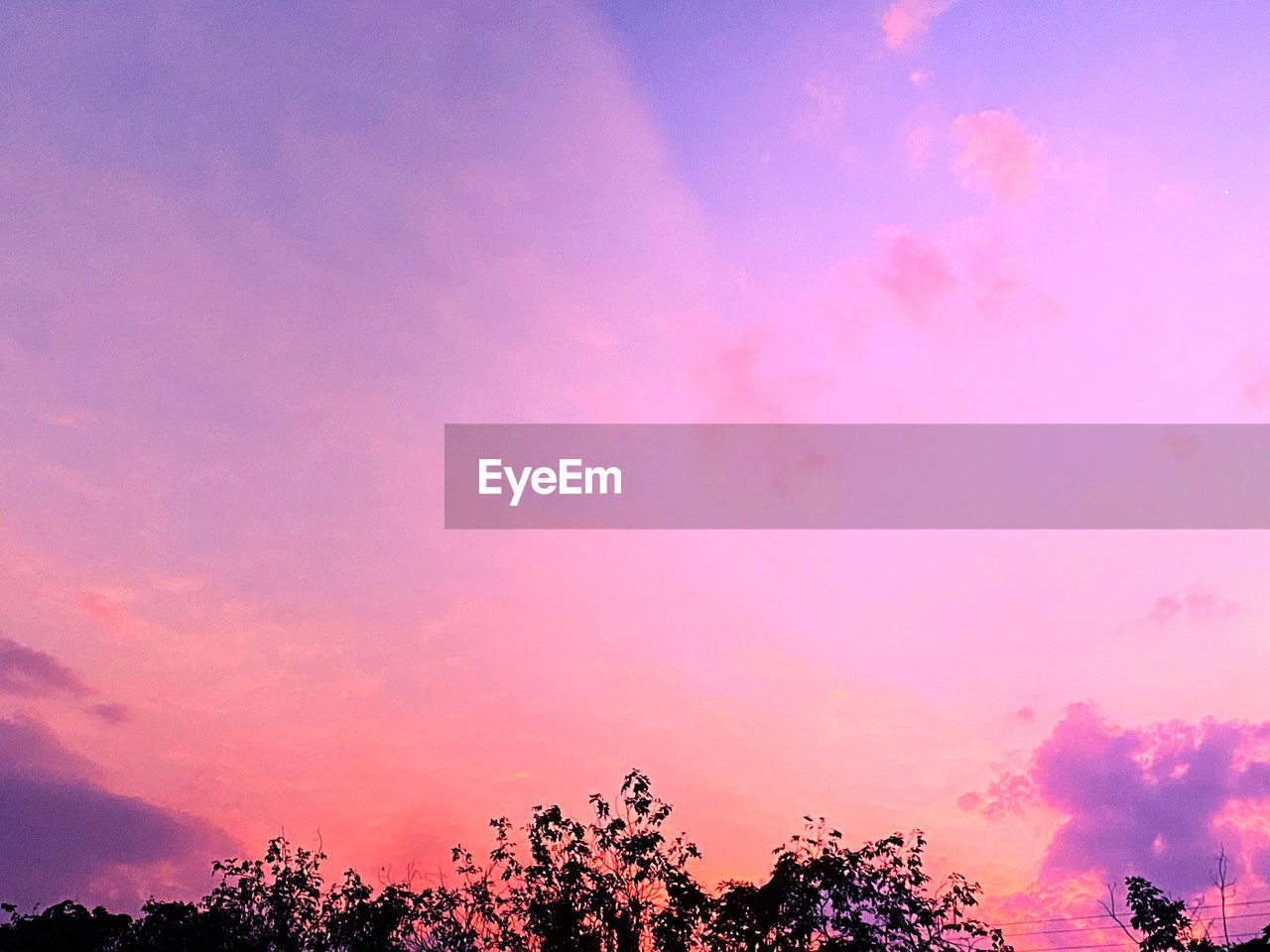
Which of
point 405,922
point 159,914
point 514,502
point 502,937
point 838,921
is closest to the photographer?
point 514,502

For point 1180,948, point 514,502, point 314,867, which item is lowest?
point 1180,948

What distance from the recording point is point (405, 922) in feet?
113

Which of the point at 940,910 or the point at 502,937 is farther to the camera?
the point at 502,937

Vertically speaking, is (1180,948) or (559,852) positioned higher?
(559,852)

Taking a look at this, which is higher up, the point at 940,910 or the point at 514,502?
the point at 514,502

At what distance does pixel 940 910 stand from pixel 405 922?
55.3ft

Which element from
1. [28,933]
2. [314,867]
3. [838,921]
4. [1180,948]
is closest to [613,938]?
[838,921]

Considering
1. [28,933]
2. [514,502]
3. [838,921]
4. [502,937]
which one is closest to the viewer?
[514,502]

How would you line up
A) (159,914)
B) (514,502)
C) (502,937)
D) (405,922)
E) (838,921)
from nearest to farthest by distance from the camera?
1. (514,502)
2. (838,921)
3. (502,937)
4. (405,922)
5. (159,914)

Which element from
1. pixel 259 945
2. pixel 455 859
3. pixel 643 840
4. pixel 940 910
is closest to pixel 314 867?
pixel 259 945

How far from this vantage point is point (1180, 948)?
98.9ft

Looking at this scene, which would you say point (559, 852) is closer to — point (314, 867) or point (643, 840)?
point (643, 840)

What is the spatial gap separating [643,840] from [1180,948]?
15.6 metres

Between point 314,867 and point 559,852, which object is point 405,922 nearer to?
point 314,867
